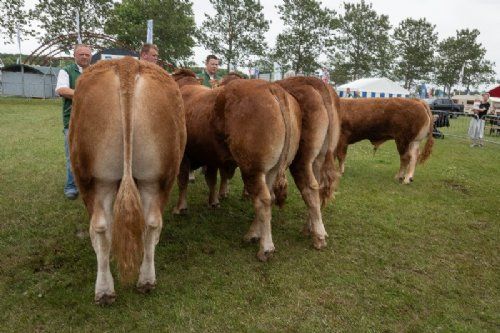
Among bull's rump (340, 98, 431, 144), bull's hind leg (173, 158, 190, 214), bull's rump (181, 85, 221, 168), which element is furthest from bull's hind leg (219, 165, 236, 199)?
bull's rump (340, 98, 431, 144)

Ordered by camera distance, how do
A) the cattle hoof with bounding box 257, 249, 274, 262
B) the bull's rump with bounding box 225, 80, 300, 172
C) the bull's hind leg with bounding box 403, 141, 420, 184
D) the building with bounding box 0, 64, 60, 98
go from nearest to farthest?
the bull's rump with bounding box 225, 80, 300, 172
the cattle hoof with bounding box 257, 249, 274, 262
the bull's hind leg with bounding box 403, 141, 420, 184
the building with bounding box 0, 64, 60, 98

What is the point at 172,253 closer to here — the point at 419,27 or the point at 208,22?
the point at 208,22

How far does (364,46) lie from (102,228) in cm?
4693

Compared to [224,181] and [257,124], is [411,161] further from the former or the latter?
[257,124]

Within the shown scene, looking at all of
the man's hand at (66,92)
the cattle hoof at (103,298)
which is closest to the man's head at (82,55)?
the man's hand at (66,92)

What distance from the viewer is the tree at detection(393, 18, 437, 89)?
4201 centimetres

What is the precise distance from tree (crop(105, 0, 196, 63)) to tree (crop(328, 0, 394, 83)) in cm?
1781

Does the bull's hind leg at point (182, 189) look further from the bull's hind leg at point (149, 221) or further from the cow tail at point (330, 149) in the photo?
the bull's hind leg at point (149, 221)

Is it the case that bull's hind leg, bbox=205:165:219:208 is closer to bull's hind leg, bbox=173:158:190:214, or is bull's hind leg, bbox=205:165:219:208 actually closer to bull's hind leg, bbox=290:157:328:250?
bull's hind leg, bbox=173:158:190:214

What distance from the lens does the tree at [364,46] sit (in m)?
43.5

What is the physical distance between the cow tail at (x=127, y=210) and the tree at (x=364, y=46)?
42.9 m

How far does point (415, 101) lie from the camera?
7.52m

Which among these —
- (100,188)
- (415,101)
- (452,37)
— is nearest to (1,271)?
(100,188)

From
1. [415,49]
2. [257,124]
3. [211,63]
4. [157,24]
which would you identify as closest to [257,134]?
[257,124]
